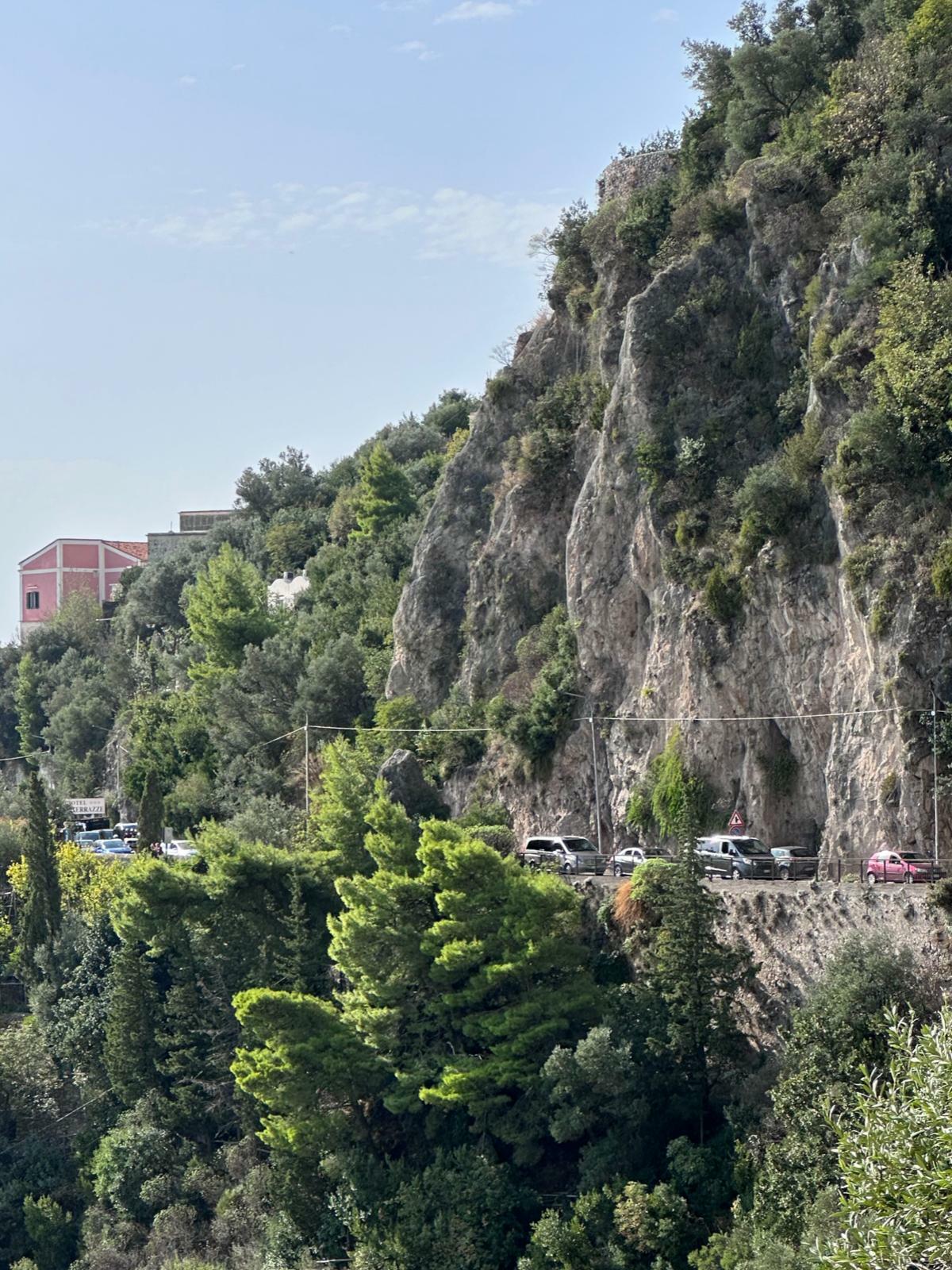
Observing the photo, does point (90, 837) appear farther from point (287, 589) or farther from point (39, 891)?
Result: point (287, 589)

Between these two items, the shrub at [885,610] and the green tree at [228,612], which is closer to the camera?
the shrub at [885,610]

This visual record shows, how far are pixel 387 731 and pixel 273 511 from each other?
48929 millimetres

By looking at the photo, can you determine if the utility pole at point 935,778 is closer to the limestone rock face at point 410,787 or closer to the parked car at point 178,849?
the limestone rock face at point 410,787

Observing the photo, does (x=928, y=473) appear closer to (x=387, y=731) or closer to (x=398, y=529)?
(x=387, y=731)

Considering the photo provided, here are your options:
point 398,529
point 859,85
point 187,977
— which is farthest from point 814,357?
point 398,529

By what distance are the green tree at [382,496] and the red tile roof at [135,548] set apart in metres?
29.9

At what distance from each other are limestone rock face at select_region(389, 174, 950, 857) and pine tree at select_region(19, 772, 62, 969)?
40.4 ft

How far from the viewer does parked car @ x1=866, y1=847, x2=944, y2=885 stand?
3750 cm

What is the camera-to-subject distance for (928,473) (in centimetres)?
4009

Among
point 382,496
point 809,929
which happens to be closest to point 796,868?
point 809,929

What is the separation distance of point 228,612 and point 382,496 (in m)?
14.6

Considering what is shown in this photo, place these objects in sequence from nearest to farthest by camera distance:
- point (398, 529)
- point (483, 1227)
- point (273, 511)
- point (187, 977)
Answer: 1. point (483, 1227)
2. point (187, 977)
3. point (398, 529)
4. point (273, 511)

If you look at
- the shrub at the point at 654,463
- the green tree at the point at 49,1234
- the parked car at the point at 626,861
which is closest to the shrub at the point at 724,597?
the shrub at the point at 654,463

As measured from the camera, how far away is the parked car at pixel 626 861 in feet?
149
